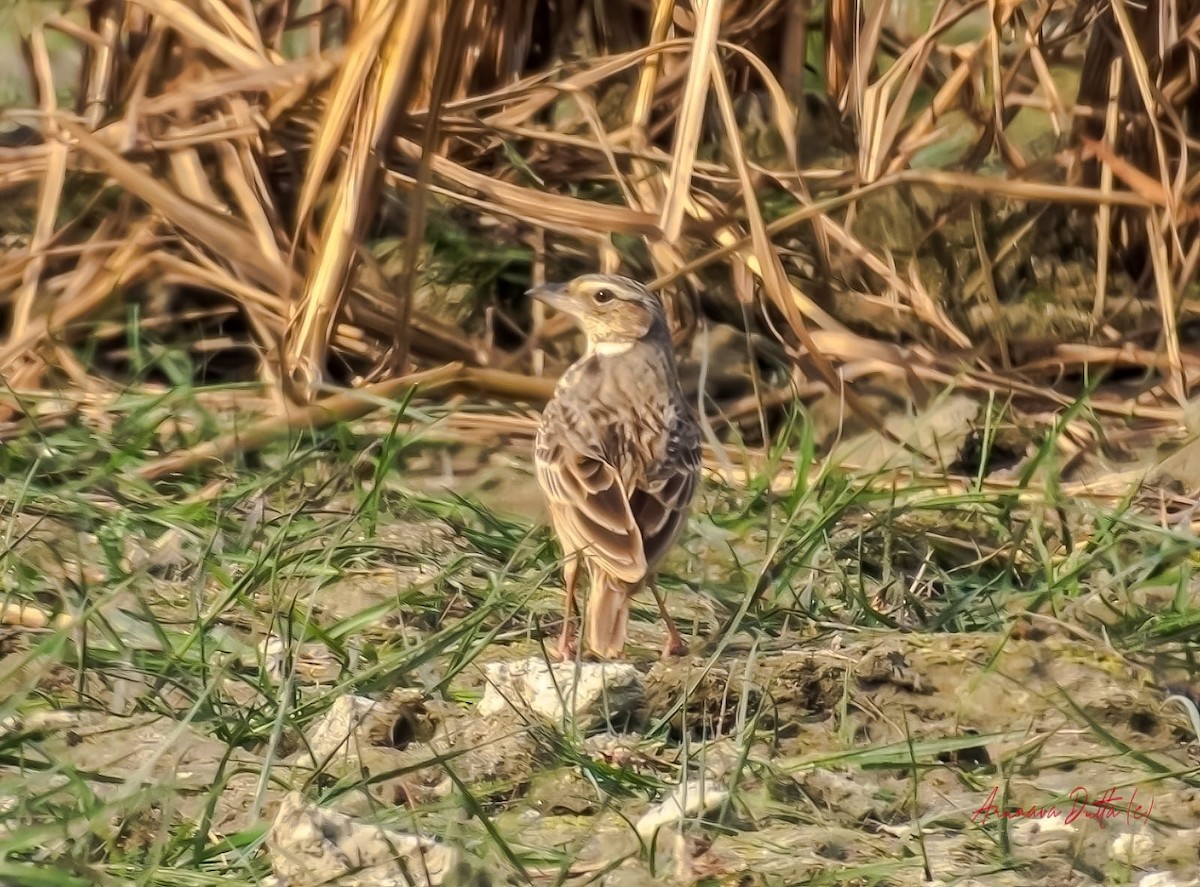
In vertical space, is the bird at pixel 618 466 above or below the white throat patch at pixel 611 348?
below

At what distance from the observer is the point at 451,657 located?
384 centimetres

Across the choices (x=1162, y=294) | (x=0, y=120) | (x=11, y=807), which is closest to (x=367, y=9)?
(x=0, y=120)

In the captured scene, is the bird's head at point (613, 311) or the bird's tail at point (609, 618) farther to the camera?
the bird's head at point (613, 311)

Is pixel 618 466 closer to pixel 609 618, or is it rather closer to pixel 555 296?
pixel 609 618

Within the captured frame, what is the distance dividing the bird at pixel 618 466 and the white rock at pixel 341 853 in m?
0.96

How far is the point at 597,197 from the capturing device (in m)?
6.27

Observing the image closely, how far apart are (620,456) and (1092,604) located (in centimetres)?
105

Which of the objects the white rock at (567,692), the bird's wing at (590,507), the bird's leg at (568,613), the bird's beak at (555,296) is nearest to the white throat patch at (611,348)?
the bird's beak at (555,296)

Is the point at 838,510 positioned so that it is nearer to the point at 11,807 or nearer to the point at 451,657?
the point at 451,657

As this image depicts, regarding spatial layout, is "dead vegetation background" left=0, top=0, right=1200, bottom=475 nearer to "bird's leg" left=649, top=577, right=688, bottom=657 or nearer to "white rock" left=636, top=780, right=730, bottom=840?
"bird's leg" left=649, top=577, right=688, bottom=657

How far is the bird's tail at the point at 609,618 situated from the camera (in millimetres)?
4016

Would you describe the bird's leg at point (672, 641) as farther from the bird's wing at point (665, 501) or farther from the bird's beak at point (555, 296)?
the bird's beak at point (555, 296)

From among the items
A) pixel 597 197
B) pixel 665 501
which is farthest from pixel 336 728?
pixel 597 197

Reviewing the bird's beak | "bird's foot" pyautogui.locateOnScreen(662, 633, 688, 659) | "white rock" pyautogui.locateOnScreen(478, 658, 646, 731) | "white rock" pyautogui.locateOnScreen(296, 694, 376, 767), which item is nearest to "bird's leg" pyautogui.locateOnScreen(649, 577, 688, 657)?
"bird's foot" pyautogui.locateOnScreen(662, 633, 688, 659)
